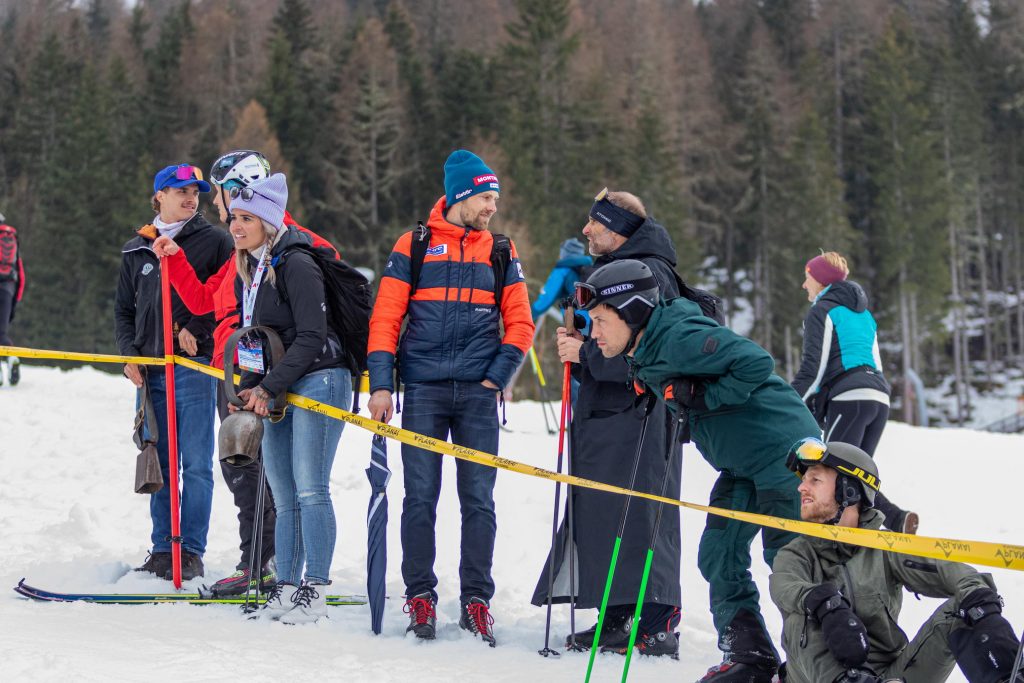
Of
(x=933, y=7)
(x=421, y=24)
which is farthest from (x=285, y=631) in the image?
(x=933, y=7)

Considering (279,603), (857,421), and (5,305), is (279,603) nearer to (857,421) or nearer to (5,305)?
(857,421)

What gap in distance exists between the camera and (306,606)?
17.0 ft

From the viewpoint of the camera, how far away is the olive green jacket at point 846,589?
3.67 meters

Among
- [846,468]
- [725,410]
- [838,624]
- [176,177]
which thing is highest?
[176,177]

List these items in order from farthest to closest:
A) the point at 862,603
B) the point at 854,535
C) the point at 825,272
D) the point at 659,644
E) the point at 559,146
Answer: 1. the point at 559,146
2. the point at 825,272
3. the point at 659,644
4. the point at 862,603
5. the point at 854,535

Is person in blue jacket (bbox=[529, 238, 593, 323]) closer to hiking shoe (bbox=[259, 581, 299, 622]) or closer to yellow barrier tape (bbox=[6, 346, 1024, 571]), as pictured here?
yellow barrier tape (bbox=[6, 346, 1024, 571])

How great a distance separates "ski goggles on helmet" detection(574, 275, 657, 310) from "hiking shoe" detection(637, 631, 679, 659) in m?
1.61

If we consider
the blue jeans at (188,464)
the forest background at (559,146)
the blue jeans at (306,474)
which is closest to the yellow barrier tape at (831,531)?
the blue jeans at (306,474)

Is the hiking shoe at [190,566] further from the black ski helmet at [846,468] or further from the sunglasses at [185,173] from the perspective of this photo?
the black ski helmet at [846,468]

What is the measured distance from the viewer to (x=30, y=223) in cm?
4872

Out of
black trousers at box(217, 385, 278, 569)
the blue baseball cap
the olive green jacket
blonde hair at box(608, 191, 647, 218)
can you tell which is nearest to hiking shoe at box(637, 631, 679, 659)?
the olive green jacket

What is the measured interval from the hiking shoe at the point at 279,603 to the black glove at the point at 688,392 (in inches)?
87.0

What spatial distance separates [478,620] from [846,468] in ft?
6.64

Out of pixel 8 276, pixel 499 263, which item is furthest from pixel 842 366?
pixel 8 276
